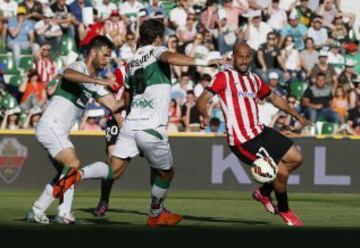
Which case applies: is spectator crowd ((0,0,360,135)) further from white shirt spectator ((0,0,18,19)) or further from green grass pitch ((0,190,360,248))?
green grass pitch ((0,190,360,248))

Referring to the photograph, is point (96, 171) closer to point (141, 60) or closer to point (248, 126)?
point (141, 60)

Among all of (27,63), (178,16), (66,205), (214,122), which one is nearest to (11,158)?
(27,63)

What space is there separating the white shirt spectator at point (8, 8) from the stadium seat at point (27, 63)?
1.15m

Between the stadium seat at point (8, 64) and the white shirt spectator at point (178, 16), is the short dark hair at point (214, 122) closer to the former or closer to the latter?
the white shirt spectator at point (178, 16)

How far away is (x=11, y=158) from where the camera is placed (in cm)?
2064

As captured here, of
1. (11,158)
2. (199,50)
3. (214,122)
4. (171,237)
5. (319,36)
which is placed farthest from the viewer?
(319,36)

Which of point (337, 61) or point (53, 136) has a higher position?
point (53, 136)

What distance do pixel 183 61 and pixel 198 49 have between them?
531 inches

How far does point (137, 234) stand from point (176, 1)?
17.1m

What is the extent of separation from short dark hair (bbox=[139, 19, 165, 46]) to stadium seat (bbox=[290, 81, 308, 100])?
12.6 metres

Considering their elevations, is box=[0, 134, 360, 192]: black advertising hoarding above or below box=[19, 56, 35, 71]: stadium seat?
below

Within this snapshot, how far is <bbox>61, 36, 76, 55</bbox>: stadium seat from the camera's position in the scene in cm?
2428

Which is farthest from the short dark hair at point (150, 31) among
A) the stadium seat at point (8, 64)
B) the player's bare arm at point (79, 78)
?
the stadium seat at point (8, 64)

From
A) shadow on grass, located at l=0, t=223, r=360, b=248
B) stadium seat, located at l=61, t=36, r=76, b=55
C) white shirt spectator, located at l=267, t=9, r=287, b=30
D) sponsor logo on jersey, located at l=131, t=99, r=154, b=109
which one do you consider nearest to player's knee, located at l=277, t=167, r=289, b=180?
sponsor logo on jersey, located at l=131, t=99, r=154, b=109
